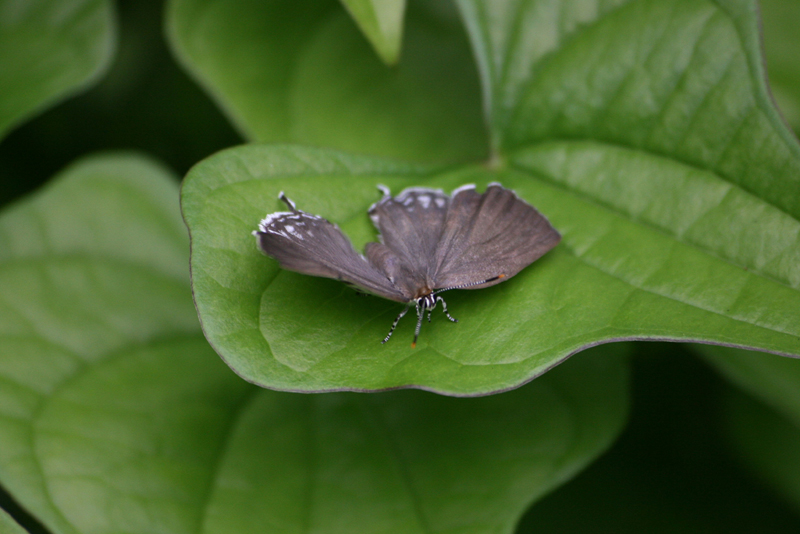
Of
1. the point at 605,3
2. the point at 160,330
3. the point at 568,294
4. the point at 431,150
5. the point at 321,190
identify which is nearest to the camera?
the point at 568,294

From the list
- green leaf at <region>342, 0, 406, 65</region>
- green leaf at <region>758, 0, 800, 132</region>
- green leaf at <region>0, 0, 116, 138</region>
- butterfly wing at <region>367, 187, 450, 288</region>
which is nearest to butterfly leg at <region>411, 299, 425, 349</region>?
butterfly wing at <region>367, 187, 450, 288</region>

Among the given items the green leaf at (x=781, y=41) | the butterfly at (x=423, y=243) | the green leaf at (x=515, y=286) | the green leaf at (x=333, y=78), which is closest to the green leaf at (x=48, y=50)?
the green leaf at (x=333, y=78)

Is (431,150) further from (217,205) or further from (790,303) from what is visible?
(790,303)

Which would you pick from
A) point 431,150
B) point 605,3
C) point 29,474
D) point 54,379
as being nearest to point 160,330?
point 54,379

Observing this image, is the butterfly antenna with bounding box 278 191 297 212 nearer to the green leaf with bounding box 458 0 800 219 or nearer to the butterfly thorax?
the butterfly thorax

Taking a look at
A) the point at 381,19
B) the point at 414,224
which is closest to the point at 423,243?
the point at 414,224

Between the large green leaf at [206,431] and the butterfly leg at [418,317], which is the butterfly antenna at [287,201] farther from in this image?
the large green leaf at [206,431]

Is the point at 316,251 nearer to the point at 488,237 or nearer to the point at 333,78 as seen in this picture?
the point at 488,237

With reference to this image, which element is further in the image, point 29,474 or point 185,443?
point 185,443
